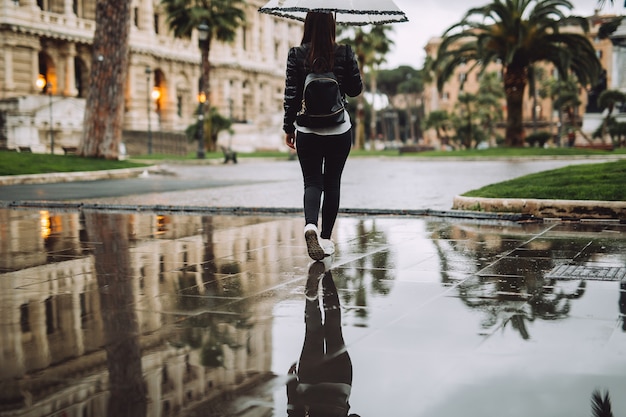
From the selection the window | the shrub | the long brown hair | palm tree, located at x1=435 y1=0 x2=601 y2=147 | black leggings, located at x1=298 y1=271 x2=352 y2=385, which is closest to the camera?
black leggings, located at x1=298 y1=271 x2=352 y2=385

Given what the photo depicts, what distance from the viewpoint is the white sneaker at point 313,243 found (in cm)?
632

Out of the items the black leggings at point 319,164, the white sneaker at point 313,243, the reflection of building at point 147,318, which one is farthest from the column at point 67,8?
the white sneaker at point 313,243

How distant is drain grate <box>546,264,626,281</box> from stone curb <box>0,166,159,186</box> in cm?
1696

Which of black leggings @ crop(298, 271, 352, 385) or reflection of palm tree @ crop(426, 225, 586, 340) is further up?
reflection of palm tree @ crop(426, 225, 586, 340)

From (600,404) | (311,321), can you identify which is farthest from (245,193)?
(600,404)

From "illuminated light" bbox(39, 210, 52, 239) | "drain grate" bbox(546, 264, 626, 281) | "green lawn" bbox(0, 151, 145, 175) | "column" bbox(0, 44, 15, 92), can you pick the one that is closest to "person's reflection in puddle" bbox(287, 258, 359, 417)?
"drain grate" bbox(546, 264, 626, 281)

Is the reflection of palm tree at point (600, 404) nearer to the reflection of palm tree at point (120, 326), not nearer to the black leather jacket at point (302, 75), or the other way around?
the reflection of palm tree at point (120, 326)

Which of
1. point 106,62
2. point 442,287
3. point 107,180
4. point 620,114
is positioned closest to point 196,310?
point 442,287

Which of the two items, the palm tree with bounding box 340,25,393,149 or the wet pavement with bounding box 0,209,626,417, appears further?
the palm tree with bounding box 340,25,393,149

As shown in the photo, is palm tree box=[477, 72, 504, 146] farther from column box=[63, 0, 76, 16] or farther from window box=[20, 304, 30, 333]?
window box=[20, 304, 30, 333]

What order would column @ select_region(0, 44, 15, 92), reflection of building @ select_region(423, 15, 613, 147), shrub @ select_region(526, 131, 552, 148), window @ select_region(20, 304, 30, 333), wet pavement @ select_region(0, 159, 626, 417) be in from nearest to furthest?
1. wet pavement @ select_region(0, 159, 626, 417)
2. window @ select_region(20, 304, 30, 333)
3. shrub @ select_region(526, 131, 552, 148)
4. column @ select_region(0, 44, 15, 92)
5. reflection of building @ select_region(423, 15, 613, 147)

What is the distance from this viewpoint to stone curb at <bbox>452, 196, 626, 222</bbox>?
369 inches

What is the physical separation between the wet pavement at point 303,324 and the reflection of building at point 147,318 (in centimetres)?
1

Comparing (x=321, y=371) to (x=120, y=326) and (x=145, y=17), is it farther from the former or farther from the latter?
(x=145, y=17)
